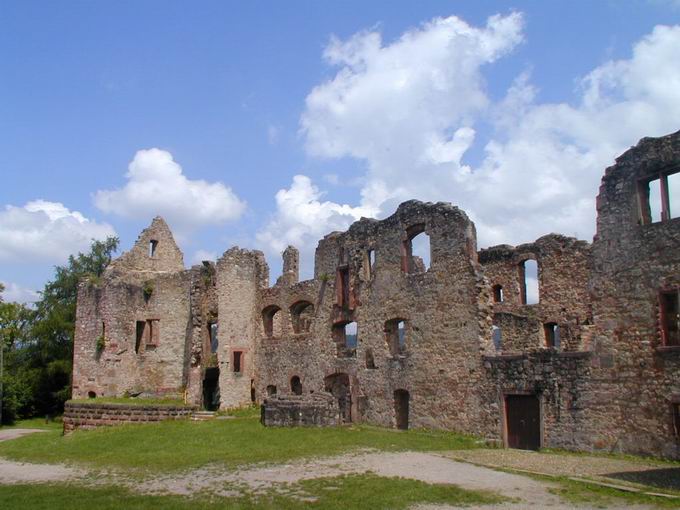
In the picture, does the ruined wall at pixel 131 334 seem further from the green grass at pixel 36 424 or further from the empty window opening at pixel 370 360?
the empty window opening at pixel 370 360

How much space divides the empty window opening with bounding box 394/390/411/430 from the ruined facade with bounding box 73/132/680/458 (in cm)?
10

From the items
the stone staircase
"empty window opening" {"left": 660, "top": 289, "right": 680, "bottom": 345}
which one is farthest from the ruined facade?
the stone staircase

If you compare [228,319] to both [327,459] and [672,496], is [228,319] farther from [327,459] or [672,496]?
[672,496]

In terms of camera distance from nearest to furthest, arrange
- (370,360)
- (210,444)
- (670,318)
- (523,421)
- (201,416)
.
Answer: (670,318), (523,421), (210,444), (370,360), (201,416)

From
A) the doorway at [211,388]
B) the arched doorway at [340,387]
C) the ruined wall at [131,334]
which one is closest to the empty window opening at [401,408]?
the arched doorway at [340,387]

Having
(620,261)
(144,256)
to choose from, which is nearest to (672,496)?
(620,261)

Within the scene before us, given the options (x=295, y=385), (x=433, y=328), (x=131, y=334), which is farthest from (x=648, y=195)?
(x=131, y=334)

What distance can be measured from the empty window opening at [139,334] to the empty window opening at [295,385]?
31.1ft

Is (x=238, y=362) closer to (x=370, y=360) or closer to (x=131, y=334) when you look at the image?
(x=131, y=334)

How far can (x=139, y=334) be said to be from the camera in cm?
3553

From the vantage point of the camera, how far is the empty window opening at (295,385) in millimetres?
30969

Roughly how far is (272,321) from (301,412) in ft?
34.4

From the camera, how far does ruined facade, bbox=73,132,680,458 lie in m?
17.0

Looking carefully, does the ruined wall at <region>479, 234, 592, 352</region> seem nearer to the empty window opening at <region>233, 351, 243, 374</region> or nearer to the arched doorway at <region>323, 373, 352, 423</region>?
the arched doorway at <region>323, 373, 352, 423</region>
